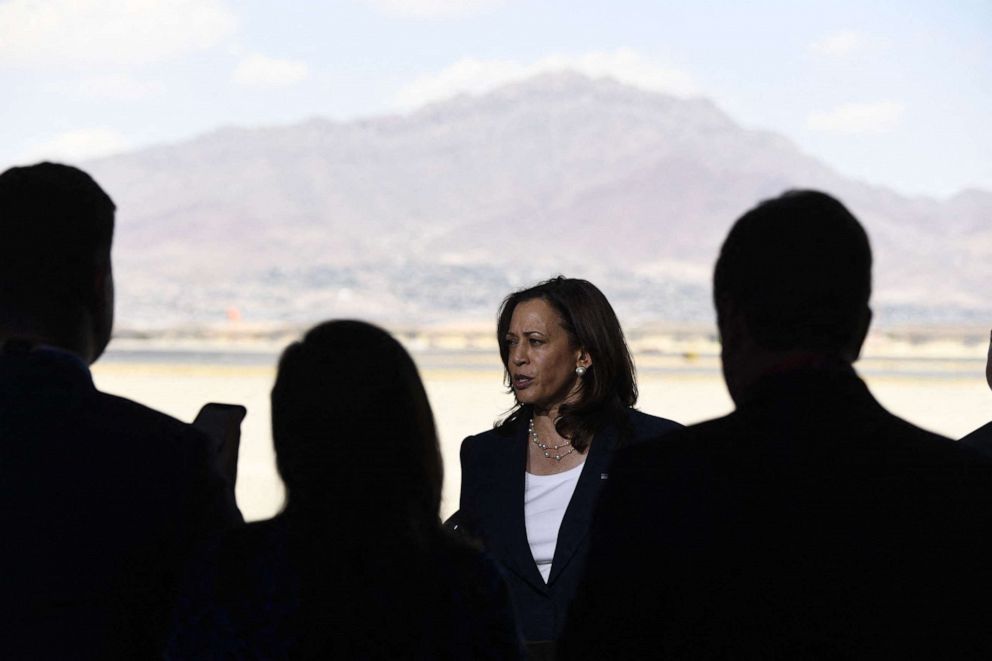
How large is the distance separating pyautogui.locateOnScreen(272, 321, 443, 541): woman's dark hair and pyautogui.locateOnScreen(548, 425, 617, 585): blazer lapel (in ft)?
5.22

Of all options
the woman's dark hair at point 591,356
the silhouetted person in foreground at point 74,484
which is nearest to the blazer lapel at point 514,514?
the woman's dark hair at point 591,356

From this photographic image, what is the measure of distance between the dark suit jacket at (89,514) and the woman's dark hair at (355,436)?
0.59 ft

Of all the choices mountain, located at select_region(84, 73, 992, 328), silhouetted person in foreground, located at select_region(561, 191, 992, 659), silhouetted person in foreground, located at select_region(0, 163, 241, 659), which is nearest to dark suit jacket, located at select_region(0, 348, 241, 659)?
silhouetted person in foreground, located at select_region(0, 163, 241, 659)

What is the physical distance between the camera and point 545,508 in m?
3.89

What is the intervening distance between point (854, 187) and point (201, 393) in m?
109

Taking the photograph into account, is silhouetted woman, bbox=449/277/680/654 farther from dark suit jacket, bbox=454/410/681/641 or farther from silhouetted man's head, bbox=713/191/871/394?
silhouetted man's head, bbox=713/191/871/394

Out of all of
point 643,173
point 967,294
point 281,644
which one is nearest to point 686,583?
point 281,644

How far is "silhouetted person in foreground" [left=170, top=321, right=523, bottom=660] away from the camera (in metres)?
1.92

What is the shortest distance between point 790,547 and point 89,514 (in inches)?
41.3

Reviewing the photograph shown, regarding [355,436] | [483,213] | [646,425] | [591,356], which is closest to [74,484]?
[355,436]

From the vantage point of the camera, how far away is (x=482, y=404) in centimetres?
2102

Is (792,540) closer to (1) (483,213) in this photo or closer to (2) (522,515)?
(2) (522,515)

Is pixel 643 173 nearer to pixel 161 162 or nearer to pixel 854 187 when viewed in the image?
pixel 854 187

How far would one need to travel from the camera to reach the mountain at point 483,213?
8488 centimetres
